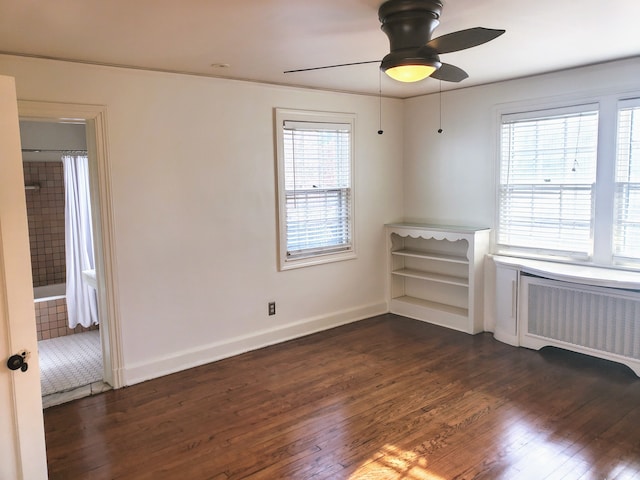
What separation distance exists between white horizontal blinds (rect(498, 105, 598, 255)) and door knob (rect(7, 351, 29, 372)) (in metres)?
4.14

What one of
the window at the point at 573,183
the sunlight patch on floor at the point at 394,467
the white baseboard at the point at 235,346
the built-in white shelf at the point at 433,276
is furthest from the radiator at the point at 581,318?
the sunlight patch on floor at the point at 394,467

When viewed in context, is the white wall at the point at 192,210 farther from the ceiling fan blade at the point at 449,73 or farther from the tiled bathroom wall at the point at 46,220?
the tiled bathroom wall at the point at 46,220

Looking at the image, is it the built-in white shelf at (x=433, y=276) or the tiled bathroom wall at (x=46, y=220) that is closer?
the built-in white shelf at (x=433, y=276)

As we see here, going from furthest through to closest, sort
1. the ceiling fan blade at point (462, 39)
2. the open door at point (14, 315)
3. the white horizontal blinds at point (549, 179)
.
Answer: the white horizontal blinds at point (549, 179) → the ceiling fan blade at point (462, 39) → the open door at point (14, 315)

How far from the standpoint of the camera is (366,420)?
315 cm

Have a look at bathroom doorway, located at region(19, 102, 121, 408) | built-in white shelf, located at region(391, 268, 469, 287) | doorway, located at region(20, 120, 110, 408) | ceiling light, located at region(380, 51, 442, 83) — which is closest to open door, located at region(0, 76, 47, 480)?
bathroom doorway, located at region(19, 102, 121, 408)

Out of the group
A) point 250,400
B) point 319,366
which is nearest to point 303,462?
point 250,400

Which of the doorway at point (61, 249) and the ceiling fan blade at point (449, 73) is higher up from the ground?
the ceiling fan blade at point (449, 73)

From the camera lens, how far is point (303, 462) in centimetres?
270

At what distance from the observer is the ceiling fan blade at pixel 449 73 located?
2811 mm

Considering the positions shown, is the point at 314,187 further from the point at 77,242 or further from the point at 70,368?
the point at 70,368

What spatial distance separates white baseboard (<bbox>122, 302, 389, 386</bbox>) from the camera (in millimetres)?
3861

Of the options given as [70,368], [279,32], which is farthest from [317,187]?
[70,368]

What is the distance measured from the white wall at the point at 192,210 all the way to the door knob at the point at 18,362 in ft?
5.66
